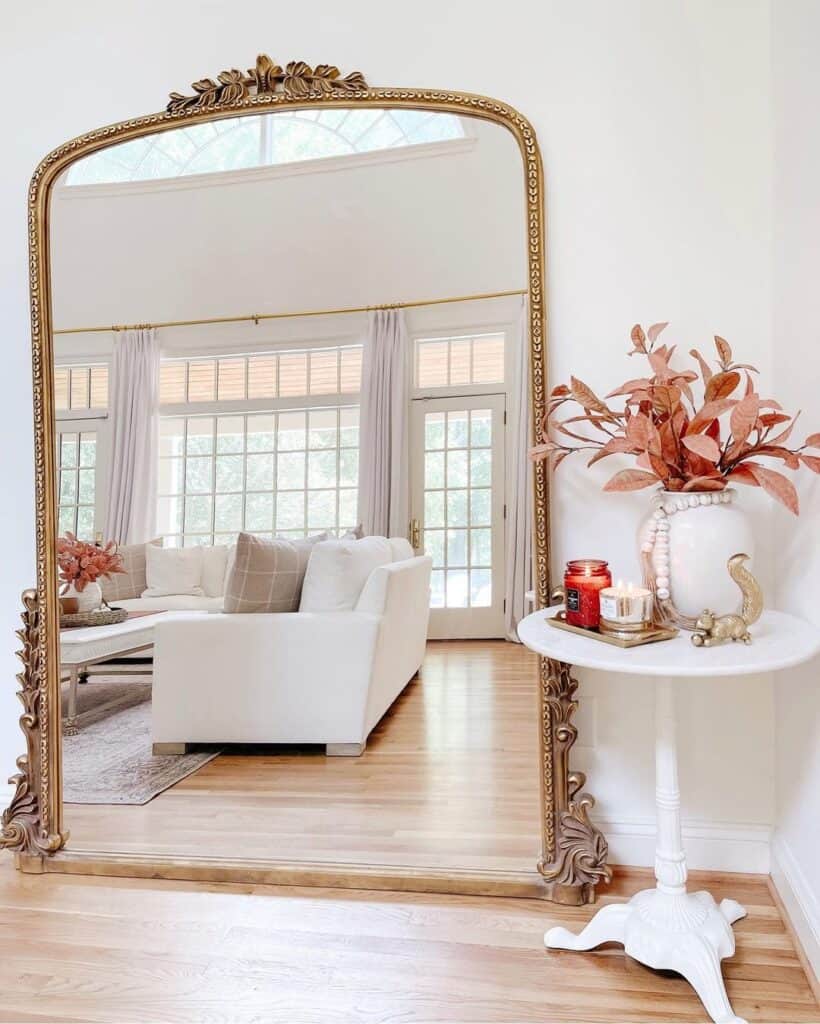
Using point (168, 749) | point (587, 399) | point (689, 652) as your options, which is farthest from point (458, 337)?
point (168, 749)

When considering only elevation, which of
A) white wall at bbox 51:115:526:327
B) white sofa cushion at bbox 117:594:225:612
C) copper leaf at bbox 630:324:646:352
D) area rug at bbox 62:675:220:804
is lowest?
area rug at bbox 62:675:220:804

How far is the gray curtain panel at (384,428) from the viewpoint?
1.87 meters

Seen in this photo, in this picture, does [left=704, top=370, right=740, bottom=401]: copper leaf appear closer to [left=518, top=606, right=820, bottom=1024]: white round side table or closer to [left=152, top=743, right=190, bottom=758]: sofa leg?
[left=518, top=606, right=820, bottom=1024]: white round side table

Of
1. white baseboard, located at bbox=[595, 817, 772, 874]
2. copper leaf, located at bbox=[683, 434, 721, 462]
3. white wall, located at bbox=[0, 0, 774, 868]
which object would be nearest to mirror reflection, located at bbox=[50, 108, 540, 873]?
white wall, located at bbox=[0, 0, 774, 868]

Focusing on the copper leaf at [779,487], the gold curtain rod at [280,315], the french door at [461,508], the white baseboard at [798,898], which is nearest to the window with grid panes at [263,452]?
the gold curtain rod at [280,315]

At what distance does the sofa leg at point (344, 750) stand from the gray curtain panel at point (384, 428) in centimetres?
60

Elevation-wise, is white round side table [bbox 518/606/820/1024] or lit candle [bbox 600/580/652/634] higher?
lit candle [bbox 600/580/652/634]

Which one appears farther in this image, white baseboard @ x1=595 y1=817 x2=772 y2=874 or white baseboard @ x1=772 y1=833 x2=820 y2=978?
white baseboard @ x1=595 y1=817 x2=772 y2=874

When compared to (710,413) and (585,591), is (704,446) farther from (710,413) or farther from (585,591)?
(585,591)

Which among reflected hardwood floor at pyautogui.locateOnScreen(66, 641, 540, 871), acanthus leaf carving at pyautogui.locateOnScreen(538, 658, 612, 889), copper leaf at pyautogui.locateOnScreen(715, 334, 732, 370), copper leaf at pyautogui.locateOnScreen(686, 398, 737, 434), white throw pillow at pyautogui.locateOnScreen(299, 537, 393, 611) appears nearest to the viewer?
copper leaf at pyautogui.locateOnScreen(686, 398, 737, 434)

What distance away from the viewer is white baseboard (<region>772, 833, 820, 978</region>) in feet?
4.40

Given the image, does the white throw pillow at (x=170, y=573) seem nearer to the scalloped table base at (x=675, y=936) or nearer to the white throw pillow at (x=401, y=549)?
the white throw pillow at (x=401, y=549)

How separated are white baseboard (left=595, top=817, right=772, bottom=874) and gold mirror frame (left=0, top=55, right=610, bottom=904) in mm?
133

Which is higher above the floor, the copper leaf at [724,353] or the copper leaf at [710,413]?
the copper leaf at [724,353]
